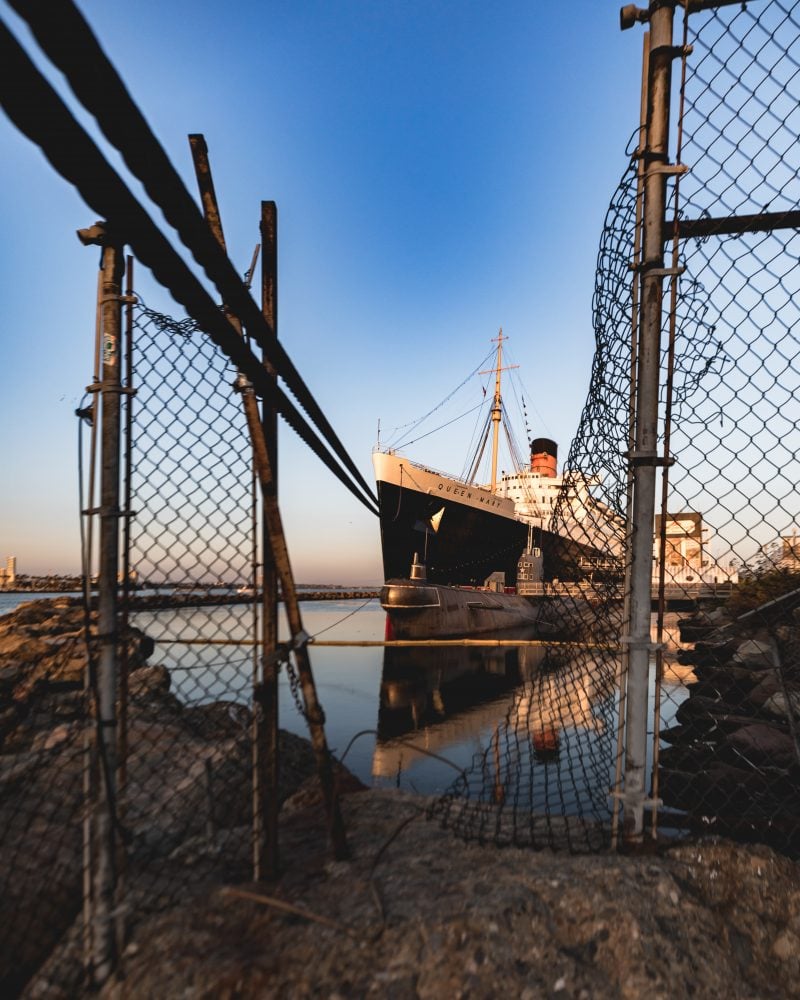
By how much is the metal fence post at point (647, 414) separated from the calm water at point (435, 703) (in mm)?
428

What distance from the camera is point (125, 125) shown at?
40.8 inches

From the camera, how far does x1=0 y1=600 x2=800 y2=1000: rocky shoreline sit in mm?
1584

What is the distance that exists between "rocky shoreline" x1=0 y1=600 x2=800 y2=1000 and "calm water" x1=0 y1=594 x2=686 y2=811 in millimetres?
568

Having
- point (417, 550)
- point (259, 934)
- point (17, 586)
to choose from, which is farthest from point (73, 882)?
point (17, 586)

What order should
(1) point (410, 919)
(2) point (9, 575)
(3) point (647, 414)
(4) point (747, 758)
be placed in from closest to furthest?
(1) point (410, 919)
(3) point (647, 414)
(4) point (747, 758)
(2) point (9, 575)

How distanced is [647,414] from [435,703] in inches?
553

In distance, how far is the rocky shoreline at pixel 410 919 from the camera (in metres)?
1.58

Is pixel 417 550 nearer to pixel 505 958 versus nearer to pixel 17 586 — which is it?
pixel 505 958

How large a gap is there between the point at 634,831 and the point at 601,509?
1493 millimetres

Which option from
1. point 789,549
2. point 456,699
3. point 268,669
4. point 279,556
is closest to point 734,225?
point 789,549

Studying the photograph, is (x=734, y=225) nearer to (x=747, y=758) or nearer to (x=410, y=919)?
(x=410, y=919)

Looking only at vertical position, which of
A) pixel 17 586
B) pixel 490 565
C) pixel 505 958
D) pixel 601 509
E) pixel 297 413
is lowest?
pixel 17 586

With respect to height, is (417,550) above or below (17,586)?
above

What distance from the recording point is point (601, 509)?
283 centimetres
